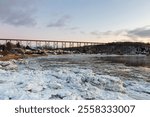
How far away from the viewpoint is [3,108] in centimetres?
841

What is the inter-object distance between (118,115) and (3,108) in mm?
4056

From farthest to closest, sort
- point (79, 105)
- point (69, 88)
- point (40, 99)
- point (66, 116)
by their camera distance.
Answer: point (69, 88) → point (40, 99) → point (79, 105) → point (66, 116)

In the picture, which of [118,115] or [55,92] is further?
[55,92]

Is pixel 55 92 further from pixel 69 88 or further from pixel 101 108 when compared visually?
pixel 101 108

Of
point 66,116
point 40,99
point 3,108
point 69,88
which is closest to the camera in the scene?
point 66,116

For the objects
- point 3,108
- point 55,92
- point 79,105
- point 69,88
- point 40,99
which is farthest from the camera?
point 69,88

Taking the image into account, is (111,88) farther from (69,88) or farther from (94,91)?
(69,88)

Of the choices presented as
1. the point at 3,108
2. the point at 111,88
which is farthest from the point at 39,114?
the point at 111,88

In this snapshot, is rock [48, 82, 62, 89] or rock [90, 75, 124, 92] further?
rock [90, 75, 124, 92]

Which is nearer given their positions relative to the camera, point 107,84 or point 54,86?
point 54,86

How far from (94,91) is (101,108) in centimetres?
297

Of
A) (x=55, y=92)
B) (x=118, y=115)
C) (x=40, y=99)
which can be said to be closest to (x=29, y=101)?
(x=40, y=99)

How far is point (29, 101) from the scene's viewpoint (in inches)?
369

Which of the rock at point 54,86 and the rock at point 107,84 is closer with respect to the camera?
the rock at point 54,86
